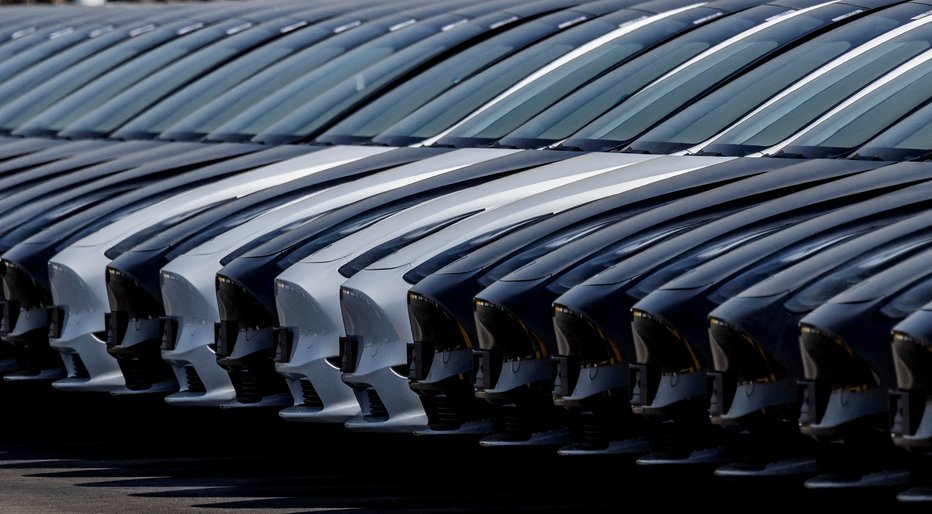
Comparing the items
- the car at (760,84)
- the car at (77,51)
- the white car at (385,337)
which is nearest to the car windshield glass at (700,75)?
the car at (760,84)

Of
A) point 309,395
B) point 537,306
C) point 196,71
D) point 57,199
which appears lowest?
point 309,395

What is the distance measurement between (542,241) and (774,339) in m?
1.62

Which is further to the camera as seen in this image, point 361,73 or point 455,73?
point 361,73

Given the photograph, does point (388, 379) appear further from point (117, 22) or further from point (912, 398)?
point (117, 22)

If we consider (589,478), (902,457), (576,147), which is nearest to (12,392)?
(576,147)

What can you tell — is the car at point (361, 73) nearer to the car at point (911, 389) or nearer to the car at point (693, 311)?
the car at point (693, 311)

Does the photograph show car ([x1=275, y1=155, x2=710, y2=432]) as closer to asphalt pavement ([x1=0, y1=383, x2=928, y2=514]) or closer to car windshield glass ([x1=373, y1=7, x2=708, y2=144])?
asphalt pavement ([x1=0, y1=383, x2=928, y2=514])

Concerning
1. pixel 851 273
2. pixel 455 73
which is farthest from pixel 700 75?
pixel 851 273

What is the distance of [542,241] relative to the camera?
7.70 m

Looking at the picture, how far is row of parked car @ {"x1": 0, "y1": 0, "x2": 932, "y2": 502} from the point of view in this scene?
20.9ft

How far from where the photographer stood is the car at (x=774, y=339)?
20.5ft

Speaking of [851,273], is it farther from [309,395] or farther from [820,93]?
[820,93]

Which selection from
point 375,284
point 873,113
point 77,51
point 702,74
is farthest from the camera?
point 77,51

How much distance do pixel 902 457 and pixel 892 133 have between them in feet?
7.93
